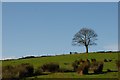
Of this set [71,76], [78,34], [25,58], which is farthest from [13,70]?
[78,34]

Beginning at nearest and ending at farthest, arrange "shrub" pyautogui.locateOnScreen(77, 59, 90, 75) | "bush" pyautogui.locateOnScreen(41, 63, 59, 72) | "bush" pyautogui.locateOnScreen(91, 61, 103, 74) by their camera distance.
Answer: "shrub" pyautogui.locateOnScreen(77, 59, 90, 75) → "bush" pyautogui.locateOnScreen(91, 61, 103, 74) → "bush" pyautogui.locateOnScreen(41, 63, 59, 72)

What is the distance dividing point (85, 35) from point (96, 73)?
35202 millimetres

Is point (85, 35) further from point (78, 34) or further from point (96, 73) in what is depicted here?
point (96, 73)

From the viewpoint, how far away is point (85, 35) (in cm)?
6656

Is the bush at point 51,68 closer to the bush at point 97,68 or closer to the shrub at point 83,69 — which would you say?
the shrub at point 83,69

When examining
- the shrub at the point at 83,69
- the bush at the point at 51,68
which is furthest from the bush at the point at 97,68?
the bush at the point at 51,68

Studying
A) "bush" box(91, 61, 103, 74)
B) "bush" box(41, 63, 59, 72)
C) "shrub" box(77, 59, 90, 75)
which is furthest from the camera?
"bush" box(41, 63, 59, 72)

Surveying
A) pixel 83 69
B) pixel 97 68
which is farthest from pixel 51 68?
pixel 97 68

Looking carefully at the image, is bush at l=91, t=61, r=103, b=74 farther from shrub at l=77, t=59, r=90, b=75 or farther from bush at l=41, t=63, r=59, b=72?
bush at l=41, t=63, r=59, b=72

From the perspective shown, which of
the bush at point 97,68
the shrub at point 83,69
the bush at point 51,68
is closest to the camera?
the shrub at point 83,69

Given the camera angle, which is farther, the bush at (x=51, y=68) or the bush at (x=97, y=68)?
the bush at (x=51, y=68)

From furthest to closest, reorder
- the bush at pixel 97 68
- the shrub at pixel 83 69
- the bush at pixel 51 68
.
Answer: the bush at pixel 51 68 < the bush at pixel 97 68 < the shrub at pixel 83 69

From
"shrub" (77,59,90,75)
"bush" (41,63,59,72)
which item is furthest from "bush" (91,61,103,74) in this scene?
"bush" (41,63,59,72)

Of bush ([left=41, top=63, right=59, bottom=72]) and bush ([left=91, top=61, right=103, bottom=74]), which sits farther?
bush ([left=41, top=63, right=59, bottom=72])
